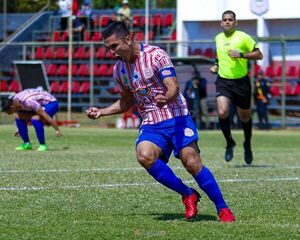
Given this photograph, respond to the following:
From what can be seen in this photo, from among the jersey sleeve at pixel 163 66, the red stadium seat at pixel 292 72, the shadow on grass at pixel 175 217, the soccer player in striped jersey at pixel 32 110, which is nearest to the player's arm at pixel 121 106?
the jersey sleeve at pixel 163 66

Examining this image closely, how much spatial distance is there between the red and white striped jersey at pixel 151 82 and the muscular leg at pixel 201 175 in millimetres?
360

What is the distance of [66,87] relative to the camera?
1421 inches

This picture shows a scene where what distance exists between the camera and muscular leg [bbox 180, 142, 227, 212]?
8.50 m

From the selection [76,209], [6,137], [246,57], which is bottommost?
[6,137]

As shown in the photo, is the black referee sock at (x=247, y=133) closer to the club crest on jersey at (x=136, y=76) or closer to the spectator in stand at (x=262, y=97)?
the club crest on jersey at (x=136, y=76)

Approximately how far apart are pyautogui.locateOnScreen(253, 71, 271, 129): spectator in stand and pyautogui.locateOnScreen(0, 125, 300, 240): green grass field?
1414 centimetres

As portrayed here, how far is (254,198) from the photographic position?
10266 millimetres

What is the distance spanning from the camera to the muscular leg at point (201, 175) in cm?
850

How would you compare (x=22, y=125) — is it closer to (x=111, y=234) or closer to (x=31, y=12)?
(x=111, y=234)

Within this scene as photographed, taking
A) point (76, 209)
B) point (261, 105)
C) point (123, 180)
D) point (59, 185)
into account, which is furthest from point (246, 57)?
Answer: point (261, 105)

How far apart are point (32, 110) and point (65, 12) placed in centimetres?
1899

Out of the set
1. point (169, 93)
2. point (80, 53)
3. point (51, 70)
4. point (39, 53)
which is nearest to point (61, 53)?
point (51, 70)

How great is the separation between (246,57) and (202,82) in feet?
58.1

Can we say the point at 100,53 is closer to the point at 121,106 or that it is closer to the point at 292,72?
the point at 292,72
